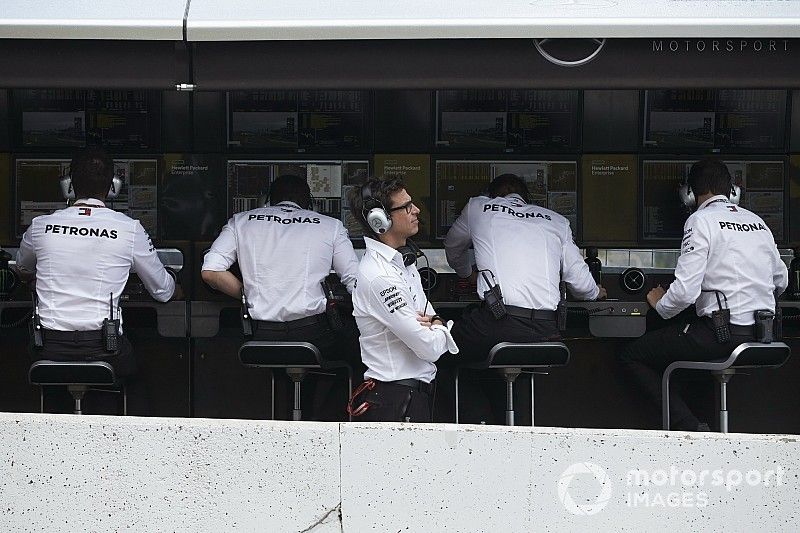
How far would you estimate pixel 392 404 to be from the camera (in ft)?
15.1

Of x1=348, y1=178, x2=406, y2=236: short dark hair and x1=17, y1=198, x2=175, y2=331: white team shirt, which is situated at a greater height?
x1=348, y1=178, x2=406, y2=236: short dark hair

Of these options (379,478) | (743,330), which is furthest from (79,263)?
(743,330)

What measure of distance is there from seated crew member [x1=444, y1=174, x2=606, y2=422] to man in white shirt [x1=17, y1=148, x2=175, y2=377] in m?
1.52

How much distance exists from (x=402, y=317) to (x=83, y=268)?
1617mm

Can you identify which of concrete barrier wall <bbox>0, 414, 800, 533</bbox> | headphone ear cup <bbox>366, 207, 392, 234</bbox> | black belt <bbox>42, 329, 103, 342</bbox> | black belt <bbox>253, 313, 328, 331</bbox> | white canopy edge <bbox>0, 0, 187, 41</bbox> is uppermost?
white canopy edge <bbox>0, 0, 187, 41</bbox>

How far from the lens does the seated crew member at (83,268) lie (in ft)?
17.1

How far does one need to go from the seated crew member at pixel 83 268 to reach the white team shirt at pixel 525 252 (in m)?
1.54

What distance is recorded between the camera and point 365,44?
4910mm

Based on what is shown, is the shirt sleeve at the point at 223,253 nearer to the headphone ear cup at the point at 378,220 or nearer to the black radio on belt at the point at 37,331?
the black radio on belt at the point at 37,331

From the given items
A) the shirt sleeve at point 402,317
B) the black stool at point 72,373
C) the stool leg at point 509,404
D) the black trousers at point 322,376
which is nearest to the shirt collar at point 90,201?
the black stool at point 72,373

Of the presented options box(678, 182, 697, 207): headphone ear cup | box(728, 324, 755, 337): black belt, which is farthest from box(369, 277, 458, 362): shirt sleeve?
box(678, 182, 697, 207): headphone ear cup

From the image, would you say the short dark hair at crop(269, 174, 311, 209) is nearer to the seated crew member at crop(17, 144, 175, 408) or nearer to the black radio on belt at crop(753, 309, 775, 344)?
the seated crew member at crop(17, 144, 175, 408)

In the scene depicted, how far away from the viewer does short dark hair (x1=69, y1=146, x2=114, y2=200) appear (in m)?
5.30

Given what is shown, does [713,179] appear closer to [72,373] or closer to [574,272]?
[574,272]
